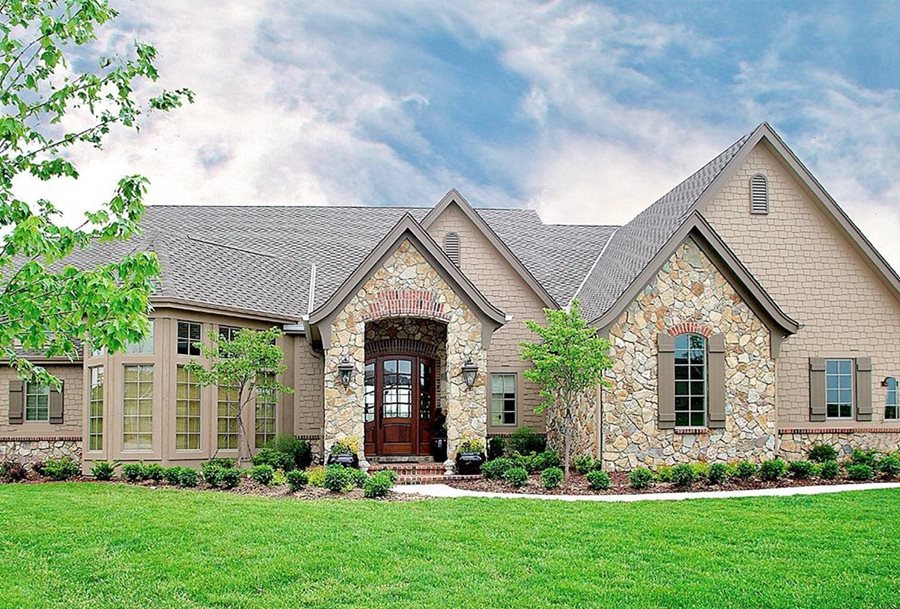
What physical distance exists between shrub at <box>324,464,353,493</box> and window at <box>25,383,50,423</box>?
8936mm

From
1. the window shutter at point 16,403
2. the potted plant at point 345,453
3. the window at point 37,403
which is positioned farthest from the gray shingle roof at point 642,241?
the window shutter at point 16,403

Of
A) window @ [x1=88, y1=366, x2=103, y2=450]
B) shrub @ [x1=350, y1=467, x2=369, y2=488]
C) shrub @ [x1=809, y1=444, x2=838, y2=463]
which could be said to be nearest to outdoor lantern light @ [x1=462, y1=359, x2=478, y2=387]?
shrub @ [x1=350, y1=467, x2=369, y2=488]

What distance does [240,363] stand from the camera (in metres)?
18.2

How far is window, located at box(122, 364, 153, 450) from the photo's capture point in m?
18.6

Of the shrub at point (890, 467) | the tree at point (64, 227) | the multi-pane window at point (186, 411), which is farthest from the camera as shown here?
the multi-pane window at point (186, 411)

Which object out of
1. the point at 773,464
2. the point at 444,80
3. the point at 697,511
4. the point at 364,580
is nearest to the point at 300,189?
the point at 444,80

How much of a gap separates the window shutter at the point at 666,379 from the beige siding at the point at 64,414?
12401 mm

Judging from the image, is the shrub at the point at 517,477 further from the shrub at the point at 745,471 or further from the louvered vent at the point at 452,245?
the louvered vent at the point at 452,245

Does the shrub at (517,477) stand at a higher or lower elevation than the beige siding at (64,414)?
lower

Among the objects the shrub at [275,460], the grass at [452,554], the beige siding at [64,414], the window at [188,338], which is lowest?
the grass at [452,554]

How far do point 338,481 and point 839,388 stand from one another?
39.3ft

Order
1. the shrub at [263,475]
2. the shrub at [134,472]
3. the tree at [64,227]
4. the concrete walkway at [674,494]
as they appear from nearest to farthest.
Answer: the tree at [64,227]
the concrete walkway at [674,494]
the shrub at [263,475]
the shrub at [134,472]

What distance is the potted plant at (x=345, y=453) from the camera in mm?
17719

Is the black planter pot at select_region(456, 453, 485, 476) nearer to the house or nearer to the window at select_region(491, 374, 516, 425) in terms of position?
the house
